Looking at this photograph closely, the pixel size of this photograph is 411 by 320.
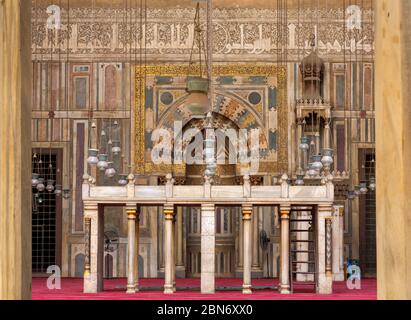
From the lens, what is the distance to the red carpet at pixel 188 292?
13.4 meters

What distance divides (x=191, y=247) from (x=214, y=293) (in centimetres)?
624

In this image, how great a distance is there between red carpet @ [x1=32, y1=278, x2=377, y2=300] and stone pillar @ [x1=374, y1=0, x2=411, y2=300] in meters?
10.2

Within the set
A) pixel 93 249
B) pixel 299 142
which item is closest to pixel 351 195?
pixel 299 142

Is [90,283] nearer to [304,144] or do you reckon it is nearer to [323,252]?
[323,252]

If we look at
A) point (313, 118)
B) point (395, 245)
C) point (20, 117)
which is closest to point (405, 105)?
point (395, 245)

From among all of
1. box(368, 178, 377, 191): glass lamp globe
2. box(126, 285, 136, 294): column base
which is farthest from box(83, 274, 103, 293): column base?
box(368, 178, 377, 191): glass lamp globe

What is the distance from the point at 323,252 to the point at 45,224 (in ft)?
25.3

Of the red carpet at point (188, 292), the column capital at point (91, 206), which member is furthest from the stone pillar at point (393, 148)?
the column capital at point (91, 206)

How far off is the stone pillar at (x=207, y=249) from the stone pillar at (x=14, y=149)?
12.2 metres

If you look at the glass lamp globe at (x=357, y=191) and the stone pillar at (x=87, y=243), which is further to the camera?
the glass lamp globe at (x=357, y=191)

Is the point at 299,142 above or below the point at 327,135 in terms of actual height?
below

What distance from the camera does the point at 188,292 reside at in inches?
596

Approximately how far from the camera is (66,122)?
20531mm

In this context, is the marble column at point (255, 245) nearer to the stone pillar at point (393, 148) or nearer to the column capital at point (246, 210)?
the column capital at point (246, 210)
